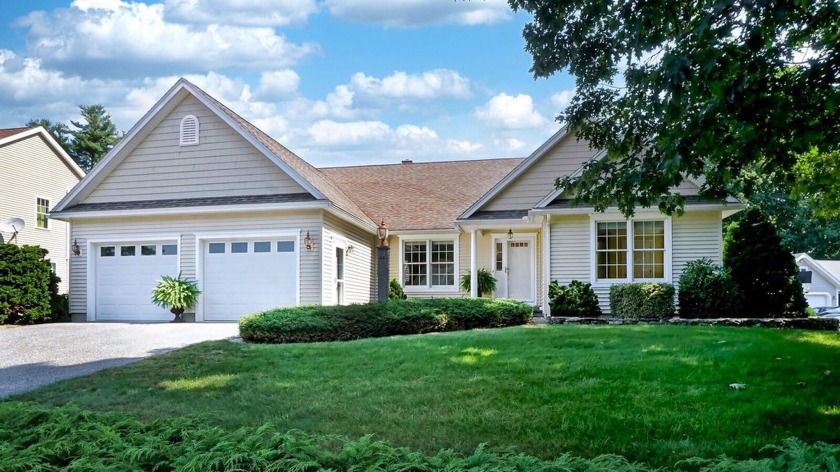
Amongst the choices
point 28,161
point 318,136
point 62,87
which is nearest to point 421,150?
point 318,136

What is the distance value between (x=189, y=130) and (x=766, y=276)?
15277 millimetres

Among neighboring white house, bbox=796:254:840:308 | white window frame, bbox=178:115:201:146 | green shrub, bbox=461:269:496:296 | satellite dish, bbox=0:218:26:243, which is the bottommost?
neighboring white house, bbox=796:254:840:308

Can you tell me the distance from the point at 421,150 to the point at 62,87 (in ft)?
71.9

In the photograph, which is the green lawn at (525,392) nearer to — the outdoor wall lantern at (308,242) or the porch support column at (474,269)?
the outdoor wall lantern at (308,242)

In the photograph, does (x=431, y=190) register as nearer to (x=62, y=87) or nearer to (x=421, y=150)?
(x=421, y=150)

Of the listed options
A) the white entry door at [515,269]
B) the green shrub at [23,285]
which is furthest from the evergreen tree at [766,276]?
the green shrub at [23,285]

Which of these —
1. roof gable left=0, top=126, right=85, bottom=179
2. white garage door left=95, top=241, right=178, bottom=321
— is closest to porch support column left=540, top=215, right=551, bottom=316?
white garage door left=95, top=241, right=178, bottom=321

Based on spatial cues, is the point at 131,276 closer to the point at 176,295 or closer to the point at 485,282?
the point at 176,295

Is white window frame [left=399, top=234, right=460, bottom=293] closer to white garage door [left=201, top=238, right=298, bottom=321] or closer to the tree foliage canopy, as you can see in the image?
white garage door [left=201, top=238, right=298, bottom=321]

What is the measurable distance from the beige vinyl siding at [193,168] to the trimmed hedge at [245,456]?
12.1 meters

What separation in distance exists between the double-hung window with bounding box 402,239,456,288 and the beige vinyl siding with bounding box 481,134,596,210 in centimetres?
275

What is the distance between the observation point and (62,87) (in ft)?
119

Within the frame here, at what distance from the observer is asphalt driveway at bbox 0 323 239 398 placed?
30.3 ft

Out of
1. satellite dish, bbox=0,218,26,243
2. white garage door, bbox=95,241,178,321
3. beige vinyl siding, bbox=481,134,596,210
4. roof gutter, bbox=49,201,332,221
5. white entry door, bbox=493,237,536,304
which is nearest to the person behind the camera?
roof gutter, bbox=49,201,332,221
